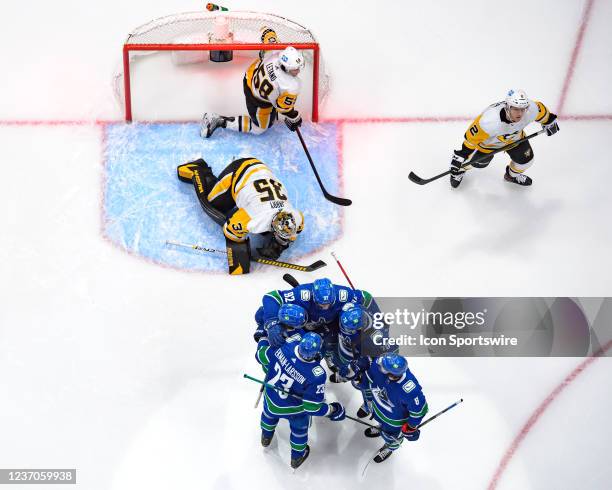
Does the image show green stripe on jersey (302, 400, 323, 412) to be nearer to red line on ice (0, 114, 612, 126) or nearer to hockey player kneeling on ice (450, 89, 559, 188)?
hockey player kneeling on ice (450, 89, 559, 188)

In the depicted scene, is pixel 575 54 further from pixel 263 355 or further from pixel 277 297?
pixel 263 355

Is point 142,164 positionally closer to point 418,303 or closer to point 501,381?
point 418,303

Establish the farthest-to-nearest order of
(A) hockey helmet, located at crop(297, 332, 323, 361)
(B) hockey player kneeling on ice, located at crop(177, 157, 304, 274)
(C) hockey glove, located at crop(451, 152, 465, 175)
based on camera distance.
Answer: (C) hockey glove, located at crop(451, 152, 465, 175), (B) hockey player kneeling on ice, located at crop(177, 157, 304, 274), (A) hockey helmet, located at crop(297, 332, 323, 361)

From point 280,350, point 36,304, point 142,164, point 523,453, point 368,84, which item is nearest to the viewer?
point 280,350

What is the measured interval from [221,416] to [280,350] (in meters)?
0.88

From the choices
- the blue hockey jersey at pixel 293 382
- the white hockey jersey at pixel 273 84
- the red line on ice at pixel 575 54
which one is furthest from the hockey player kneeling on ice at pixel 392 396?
the red line on ice at pixel 575 54

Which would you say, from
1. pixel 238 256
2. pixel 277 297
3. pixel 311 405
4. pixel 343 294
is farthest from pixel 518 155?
pixel 311 405

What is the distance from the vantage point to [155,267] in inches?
272

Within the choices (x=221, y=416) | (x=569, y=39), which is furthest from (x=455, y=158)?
(x=221, y=416)

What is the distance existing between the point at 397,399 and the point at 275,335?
2.47 ft

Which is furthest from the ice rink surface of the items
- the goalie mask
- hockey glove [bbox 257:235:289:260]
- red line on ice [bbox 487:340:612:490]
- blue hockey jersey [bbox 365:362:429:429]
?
blue hockey jersey [bbox 365:362:429:429]

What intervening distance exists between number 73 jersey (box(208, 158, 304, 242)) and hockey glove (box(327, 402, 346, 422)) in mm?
1343

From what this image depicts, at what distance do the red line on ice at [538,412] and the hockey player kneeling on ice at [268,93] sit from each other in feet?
7.86

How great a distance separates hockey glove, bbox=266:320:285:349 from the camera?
231 inches
